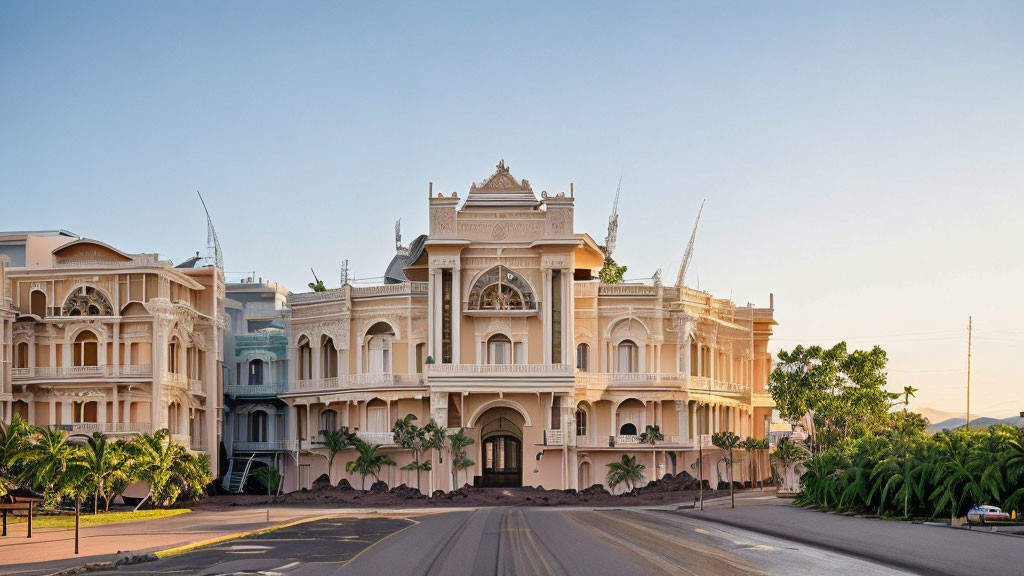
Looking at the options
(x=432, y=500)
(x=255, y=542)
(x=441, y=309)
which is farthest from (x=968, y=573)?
(x=441, y=309)

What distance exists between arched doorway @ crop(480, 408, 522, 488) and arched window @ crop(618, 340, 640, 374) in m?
8.40

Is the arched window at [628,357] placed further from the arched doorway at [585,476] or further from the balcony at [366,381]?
the balcony at [366,381]

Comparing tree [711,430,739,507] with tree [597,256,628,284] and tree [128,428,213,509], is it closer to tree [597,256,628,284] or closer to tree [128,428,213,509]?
tree [597,256,628,284]

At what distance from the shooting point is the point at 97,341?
6919 centimetres

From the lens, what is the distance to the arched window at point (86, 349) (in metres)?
69.4

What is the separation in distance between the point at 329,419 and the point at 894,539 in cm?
4714

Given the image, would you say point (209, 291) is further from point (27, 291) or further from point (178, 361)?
point (27, 291)

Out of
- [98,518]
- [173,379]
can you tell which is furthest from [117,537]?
[173,379]

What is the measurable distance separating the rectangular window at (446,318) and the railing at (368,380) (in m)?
2.91

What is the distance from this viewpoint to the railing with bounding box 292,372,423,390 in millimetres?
75938

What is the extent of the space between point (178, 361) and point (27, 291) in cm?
906

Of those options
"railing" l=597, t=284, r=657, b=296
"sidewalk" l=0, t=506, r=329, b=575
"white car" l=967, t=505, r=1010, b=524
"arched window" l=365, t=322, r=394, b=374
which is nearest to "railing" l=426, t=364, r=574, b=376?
"arched window" l=365, t=322, r=394, b=374

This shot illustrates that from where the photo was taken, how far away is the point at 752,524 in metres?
48.0

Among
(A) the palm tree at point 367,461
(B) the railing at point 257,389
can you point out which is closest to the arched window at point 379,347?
(A) the palm tree at point 367,461
